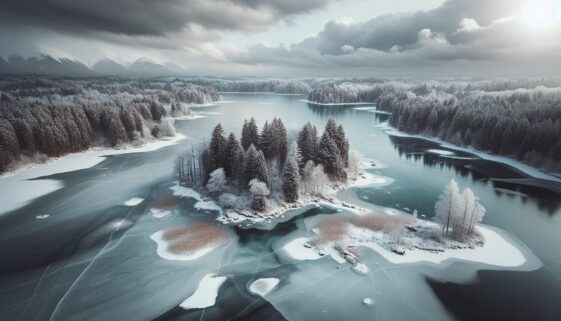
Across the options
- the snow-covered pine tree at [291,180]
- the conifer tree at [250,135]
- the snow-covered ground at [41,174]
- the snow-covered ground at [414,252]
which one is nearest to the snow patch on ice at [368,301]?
the snow-covered ground at [414,252]

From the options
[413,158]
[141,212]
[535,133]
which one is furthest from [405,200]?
[535,133]

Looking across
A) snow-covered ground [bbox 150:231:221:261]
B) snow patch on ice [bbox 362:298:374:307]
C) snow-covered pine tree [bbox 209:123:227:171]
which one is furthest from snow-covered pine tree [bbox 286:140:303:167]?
snow patch on ice [bbox 362:298:374:307]

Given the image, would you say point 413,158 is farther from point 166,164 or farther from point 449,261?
point 166,164

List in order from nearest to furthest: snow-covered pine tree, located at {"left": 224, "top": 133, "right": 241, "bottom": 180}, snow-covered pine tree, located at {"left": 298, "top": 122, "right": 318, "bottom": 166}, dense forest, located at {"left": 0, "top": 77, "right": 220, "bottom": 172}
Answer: snow-covered pine tree, located at {"left": 224, "top": 133, "right": 241, "bottom": 180}
snow-covered pine tree, located at {"left": 298, "top": 122, "right": 318, "bottom": 166}
dense forest, located at {"left": 0, "top": 77, "right": 220, "bottom": 172}

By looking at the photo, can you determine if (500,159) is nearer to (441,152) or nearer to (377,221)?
(441,152)

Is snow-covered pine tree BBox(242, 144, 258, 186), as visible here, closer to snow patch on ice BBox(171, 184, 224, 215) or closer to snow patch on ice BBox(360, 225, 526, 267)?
snow patch on ice BBox(171, 184, 224, 215)

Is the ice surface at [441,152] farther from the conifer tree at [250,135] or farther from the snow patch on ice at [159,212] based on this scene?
the snow patch on ice at [159,212]

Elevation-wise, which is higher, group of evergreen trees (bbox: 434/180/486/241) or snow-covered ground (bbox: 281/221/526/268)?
group of evergreen trees (bbox: 434/180/486/241)
